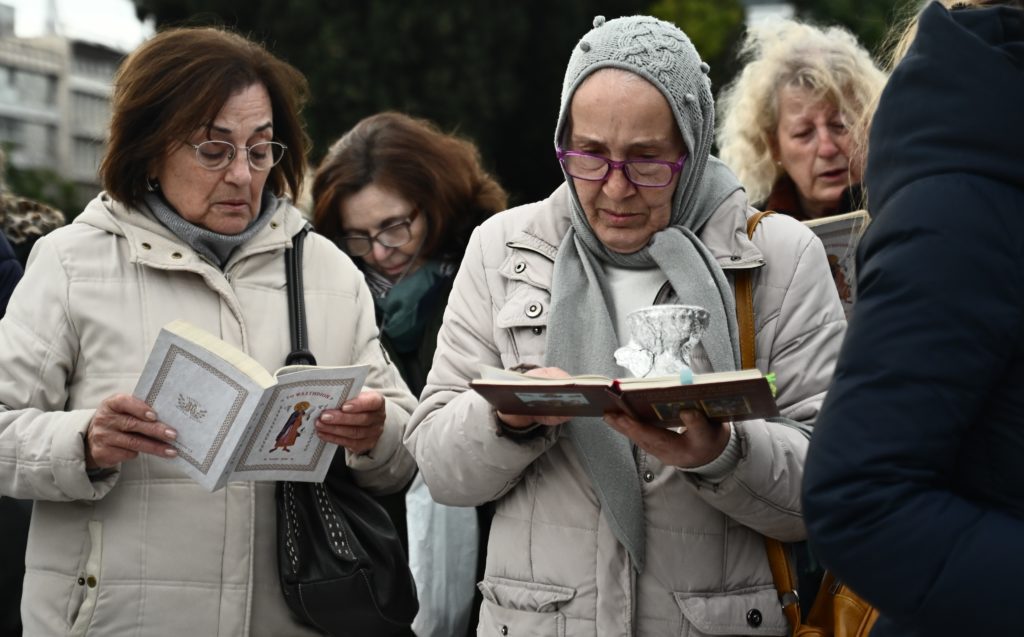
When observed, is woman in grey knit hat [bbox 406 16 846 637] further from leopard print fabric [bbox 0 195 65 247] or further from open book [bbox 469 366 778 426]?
leopard print fabric [bbox 0 195 65 247]

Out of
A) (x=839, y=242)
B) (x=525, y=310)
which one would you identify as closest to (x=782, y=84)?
(x=839, y=242)

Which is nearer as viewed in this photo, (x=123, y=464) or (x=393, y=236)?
(x=123, y=464)

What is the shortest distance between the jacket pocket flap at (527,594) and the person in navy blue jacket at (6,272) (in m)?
2.30

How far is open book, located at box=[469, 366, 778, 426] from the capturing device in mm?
2350

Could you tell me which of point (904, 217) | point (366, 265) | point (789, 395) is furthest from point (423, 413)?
point (366, 265)

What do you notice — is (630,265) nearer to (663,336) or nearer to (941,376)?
(663,336)

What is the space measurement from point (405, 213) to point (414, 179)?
0.44ft

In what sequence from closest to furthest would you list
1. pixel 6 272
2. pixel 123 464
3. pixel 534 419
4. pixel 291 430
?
1. pixel 534 419
2. pixel 291 430
3. pixel 123 464
4. pixel 6 272

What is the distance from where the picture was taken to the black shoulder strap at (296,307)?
3.68 meters

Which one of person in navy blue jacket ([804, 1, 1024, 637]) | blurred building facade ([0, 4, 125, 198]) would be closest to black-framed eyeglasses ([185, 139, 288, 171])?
person in navy blue jacket ([804, 1, 1024, 637])

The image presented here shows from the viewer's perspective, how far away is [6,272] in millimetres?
4602

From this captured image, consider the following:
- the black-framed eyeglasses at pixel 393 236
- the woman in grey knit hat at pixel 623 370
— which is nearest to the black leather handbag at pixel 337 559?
the woman in grey knit hat at pixel 623 370

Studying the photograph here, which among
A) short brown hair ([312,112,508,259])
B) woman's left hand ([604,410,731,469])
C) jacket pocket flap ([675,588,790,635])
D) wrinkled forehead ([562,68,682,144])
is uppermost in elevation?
wrinkled forehead ([562,68,682,144])

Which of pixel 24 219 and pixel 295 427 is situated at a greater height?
pixel 295 427
